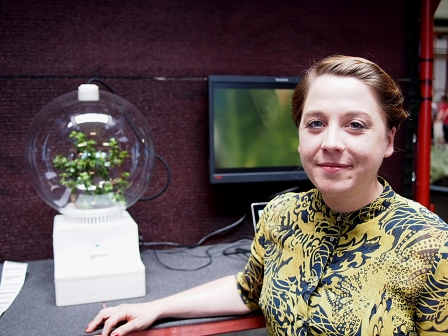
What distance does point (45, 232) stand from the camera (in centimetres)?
147

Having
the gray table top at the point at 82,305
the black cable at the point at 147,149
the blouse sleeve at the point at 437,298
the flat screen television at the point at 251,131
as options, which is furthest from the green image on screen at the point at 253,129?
the blouse sleeve at the point at 437,298

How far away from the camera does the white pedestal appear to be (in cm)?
114

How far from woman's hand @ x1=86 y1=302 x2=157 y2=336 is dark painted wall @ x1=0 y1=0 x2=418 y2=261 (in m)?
0.56

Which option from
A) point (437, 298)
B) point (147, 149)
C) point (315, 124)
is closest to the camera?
point (437, 298)

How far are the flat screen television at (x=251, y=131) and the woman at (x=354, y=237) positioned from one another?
56 cm

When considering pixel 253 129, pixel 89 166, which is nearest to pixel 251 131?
pixel 253 129


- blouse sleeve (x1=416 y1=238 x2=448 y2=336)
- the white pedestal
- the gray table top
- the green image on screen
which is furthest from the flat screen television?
blouse sleeve (x1=416 y1=238 x2=448 y2=336)

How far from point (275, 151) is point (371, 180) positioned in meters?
0.73

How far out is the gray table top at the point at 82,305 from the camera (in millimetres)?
1017

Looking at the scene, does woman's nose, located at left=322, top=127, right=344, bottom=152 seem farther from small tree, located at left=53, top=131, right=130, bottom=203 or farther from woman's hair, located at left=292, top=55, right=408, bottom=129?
small tree, located at left=53, top=131, right=130, bottom=203

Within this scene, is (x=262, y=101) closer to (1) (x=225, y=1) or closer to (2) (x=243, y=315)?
(1) (x=225, y=1)

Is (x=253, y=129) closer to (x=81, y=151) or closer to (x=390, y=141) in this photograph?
(x=81, y=151)

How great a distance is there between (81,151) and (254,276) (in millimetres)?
591

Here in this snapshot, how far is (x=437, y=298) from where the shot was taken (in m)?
0.76
